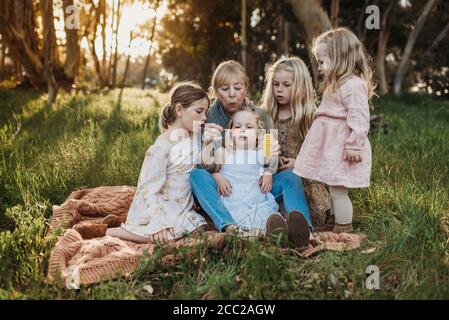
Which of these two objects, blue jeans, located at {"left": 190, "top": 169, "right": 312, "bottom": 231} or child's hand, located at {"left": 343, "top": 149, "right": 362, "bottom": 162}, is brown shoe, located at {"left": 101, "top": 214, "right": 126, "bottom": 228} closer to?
blue jeans, located at {"left": 190, "top": 169, "right": 312, "bottom": 231}

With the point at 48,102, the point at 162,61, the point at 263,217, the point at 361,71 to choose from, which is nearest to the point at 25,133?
the point at 48,102

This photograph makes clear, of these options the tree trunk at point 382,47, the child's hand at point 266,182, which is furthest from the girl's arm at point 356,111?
the tree trunk at point 382,47

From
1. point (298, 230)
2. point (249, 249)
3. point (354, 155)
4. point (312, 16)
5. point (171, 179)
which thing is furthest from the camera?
point (312, 16)

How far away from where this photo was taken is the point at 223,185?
141 inches

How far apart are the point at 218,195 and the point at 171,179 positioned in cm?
36

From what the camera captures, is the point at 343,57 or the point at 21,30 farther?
the point at 21,30

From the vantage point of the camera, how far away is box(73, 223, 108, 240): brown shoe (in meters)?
3.42

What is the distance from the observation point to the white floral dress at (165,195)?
3.45 metres

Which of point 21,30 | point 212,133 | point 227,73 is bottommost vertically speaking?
point 212,133

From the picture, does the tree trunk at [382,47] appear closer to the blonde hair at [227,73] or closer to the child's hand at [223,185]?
the blonde hair at [227,73]

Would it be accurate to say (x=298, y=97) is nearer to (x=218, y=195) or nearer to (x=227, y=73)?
(x=227, y=73)

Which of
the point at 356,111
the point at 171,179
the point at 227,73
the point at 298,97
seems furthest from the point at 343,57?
the point at 171,179

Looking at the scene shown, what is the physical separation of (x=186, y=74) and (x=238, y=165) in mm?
27613

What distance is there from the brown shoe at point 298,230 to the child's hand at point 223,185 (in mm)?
665
